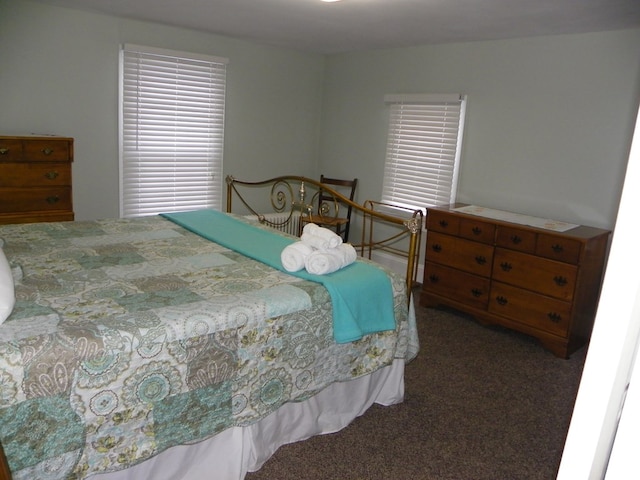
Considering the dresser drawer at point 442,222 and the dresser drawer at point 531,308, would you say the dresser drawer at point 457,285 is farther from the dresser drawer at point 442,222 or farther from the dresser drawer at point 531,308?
the dresser drawer at point 442,222

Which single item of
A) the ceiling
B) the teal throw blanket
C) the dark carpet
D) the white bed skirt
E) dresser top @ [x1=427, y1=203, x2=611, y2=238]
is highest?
the ceiling

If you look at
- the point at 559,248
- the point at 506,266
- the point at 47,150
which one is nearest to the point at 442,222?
the point at 506,266

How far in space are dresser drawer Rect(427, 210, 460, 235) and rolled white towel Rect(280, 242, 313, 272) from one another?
192 centimetres

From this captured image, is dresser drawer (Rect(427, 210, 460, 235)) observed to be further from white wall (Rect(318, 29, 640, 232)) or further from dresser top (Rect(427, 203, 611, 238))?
white wall (Rect(318, 29, 640, 232))

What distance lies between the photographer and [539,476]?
2240 mm

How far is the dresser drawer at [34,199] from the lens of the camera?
3.60m

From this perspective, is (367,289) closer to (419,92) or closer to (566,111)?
(566,111)

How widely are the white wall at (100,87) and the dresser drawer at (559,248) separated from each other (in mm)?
3021

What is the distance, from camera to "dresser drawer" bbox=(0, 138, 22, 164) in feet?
11.4

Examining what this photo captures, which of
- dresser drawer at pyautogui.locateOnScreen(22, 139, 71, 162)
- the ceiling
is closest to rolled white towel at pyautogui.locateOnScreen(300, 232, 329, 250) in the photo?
the ceiling

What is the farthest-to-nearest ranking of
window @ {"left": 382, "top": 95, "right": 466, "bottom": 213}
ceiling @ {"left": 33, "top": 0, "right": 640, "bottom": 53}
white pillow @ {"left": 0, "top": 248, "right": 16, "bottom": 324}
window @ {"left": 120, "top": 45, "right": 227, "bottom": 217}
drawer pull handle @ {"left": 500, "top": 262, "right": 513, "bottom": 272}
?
window @ {"left": 382, "top": 95, "right": 466, "bottom": 213} < window @ {"left": 120, "top": 45, "right": 227, "bottom": 217} < drawer pull handle @ {"left": 500, "top": 262, "right": 513, "bottom": 272} < ceiling @ {"left": 33, "top": 0, "right": 640, "bottom": 53} < white pillow @ {"left": 0, "top": 248, "right": 16, "bottom": 324}

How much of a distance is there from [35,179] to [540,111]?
3882 millimetres

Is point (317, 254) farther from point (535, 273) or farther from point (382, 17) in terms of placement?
point (382, 17)

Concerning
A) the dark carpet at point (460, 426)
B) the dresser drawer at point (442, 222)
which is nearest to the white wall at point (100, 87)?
the dresser drawer at point (442, 222)
